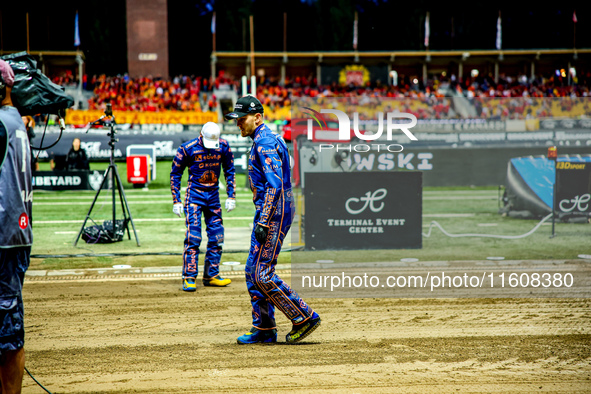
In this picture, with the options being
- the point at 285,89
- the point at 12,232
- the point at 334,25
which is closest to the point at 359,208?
the point at 12,232

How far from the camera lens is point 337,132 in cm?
918

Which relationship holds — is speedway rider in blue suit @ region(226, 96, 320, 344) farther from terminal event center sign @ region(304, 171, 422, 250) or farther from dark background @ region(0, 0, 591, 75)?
dark background @ region(0, 0, 591, 75)

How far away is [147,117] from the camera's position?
3088cm

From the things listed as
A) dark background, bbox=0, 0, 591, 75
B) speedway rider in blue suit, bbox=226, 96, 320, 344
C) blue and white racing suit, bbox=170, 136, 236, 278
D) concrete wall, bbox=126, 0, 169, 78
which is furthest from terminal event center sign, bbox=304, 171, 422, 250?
dark background, bbox=0, 0, 591, 75

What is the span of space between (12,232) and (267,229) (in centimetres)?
212

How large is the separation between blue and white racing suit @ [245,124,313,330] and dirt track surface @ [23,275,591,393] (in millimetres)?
440

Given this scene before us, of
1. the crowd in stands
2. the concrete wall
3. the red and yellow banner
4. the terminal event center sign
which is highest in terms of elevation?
the concrete wall

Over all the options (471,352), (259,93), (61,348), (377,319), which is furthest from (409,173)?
(259,93)

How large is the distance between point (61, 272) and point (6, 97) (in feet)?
17.0

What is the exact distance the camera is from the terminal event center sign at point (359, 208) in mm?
9672

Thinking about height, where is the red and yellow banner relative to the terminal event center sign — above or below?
above

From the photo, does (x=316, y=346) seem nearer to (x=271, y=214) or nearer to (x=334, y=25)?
(x=271, y=214)

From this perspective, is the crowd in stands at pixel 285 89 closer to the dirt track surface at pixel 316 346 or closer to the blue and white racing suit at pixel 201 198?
the blue and white racing suit at pixel 201 198

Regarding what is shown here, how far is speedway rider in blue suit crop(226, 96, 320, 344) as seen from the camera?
5027mm
